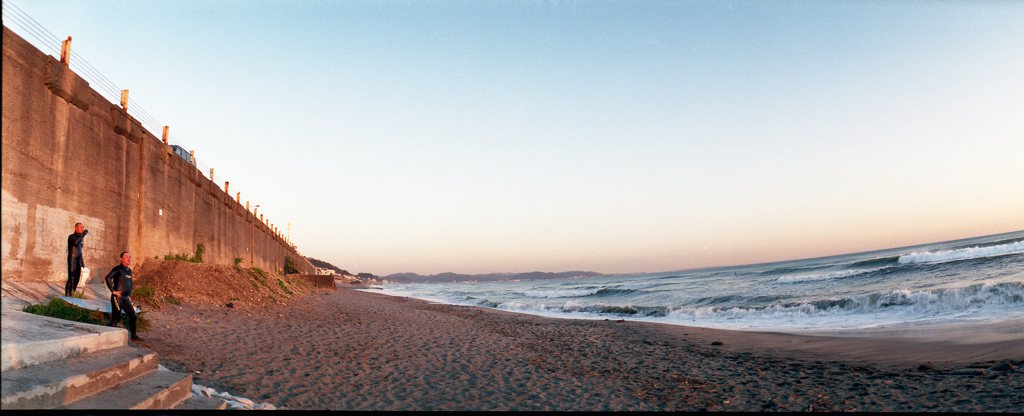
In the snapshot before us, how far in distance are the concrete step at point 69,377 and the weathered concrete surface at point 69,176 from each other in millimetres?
1557

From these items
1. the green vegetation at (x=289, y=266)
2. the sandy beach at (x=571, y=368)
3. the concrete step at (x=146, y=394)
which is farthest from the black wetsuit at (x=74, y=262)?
the green vegetation at (x=289, y=266)

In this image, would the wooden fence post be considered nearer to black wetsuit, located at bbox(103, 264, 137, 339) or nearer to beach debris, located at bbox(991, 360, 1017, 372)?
black wetsuit, located at bbox(103, 264, 137, 339)

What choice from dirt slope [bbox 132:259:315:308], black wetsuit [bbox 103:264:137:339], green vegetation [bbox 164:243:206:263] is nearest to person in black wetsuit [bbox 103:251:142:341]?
black wetsuit [bbox 103:264:137:339]

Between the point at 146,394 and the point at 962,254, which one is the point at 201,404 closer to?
the point at 146,394

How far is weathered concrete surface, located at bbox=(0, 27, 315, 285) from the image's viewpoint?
8.56 m

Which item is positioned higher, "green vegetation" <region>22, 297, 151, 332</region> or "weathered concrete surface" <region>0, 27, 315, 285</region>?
"weathered concrete surface" <region>0, 27, 315, 285</region>

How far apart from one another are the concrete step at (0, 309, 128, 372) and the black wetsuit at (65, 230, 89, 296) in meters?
2.89

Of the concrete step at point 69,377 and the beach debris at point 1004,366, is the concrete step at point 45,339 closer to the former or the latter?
the concrete step at point 69,377

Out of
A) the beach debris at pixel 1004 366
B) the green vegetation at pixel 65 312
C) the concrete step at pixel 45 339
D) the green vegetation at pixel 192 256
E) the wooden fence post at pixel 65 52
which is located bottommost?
the beach debris at pixel 1004 366

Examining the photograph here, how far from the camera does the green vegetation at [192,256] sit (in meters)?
15.0

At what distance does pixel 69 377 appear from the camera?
4785 mm

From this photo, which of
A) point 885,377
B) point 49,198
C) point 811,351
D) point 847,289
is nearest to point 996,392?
point 885,377

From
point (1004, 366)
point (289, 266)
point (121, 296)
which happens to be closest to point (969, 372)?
point (1004, 366)

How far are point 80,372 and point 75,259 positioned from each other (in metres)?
5.68
